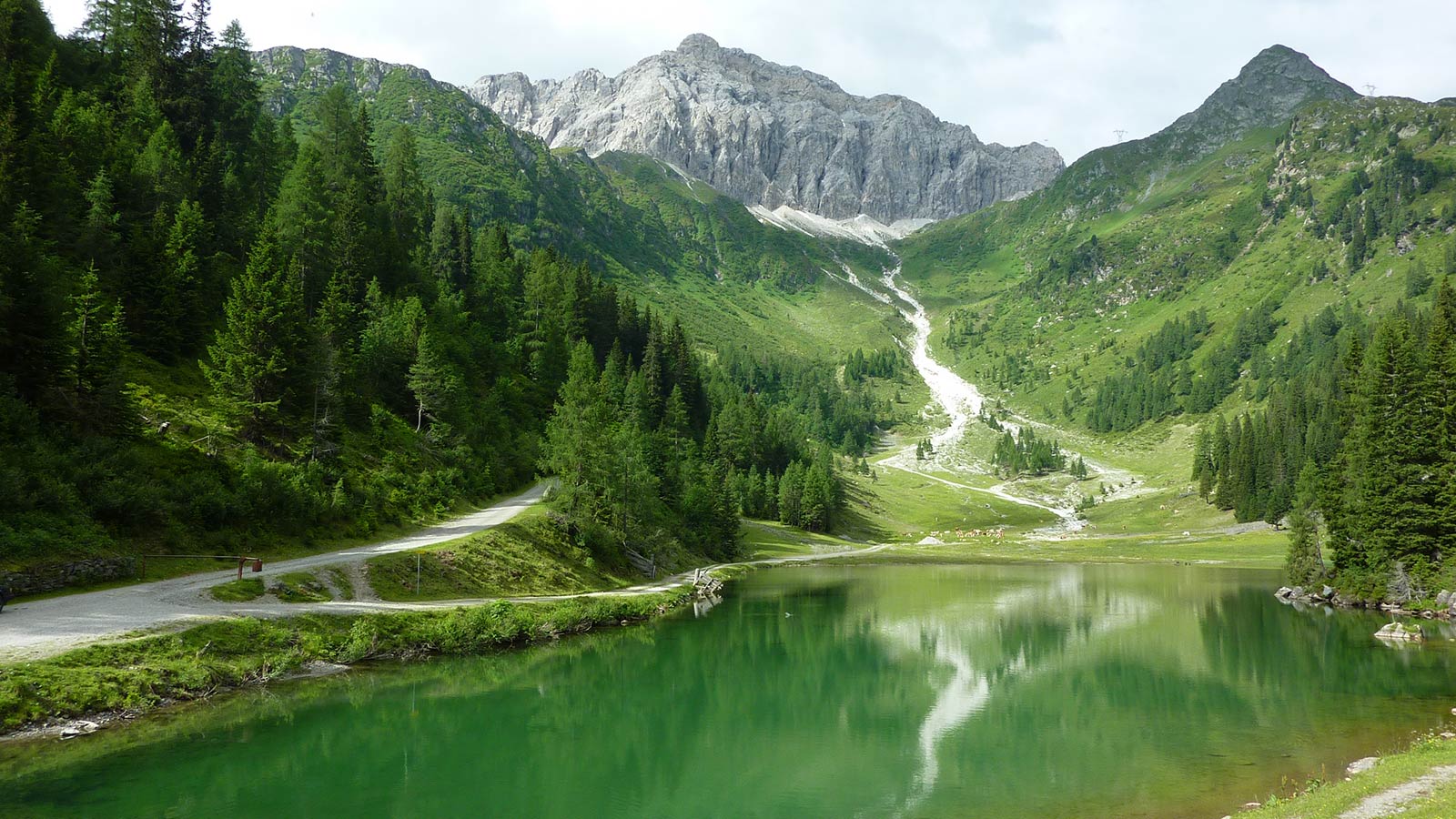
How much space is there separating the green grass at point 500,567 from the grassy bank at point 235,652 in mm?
3163

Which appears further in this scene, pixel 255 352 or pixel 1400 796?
pixel 255 352

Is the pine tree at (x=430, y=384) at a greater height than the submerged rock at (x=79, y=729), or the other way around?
the pine tree at (x=430, y=384)

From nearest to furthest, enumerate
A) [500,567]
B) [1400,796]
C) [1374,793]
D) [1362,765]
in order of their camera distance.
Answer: [1400,796] < [1374,793] < [1362,765] < [500,567]

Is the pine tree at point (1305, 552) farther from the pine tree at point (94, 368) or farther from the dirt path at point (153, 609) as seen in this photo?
the pine tree at point (94, 368)

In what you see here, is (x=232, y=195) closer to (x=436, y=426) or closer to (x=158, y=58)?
(x=158, y=58)

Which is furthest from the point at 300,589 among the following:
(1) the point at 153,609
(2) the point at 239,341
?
(2) the point at 239,341

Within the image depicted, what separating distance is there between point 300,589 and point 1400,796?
41.2 m

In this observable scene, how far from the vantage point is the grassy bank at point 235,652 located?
2370cm

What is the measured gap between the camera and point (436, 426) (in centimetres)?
6400

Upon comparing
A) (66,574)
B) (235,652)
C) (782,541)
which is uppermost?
(66,574)

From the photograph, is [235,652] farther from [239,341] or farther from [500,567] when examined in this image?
[239,341]

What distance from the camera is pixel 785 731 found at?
3080 cm

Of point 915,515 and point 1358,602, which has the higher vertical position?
point 1358,602

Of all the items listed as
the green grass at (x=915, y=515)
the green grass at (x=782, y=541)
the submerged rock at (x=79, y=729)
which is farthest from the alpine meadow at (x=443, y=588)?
the green grass at (x=915, y=515)
